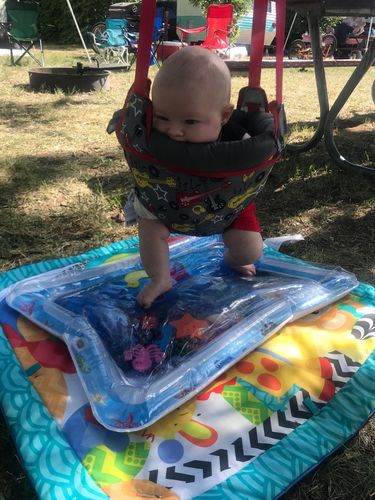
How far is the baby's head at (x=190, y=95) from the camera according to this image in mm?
1342

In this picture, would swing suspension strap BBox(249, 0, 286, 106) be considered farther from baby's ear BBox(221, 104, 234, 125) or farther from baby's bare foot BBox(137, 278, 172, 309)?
baby's bare foot BBox(137, 278, 172, 309)

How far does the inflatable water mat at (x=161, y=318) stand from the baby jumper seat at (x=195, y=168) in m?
0.28

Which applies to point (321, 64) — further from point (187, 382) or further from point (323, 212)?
point (187, 382)

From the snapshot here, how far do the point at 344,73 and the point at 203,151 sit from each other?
25.7 ft

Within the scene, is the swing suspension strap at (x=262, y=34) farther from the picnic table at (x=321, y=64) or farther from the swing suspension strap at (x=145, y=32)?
the picnic table at (x=321, y=64)

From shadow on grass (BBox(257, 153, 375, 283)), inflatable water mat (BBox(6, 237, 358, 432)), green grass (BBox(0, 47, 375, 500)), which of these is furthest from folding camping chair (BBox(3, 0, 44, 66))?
inflatable water mat (BBox(6, 237, 358, 432))

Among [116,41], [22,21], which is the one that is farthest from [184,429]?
[116,41]

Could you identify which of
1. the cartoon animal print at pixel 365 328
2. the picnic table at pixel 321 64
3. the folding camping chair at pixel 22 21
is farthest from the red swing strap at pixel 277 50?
the folding camping chair at pixel 22 21

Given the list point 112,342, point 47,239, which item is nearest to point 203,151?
point 112,342

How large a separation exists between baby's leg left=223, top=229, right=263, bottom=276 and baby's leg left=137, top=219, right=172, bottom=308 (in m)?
0.26

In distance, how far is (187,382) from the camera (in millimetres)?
1288

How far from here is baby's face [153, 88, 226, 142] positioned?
1348mm

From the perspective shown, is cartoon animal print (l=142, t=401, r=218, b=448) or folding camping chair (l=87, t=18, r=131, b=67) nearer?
cartoon animal print (l=142, t=401, r=218, b=448)

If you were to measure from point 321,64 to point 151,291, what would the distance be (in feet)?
6.87
